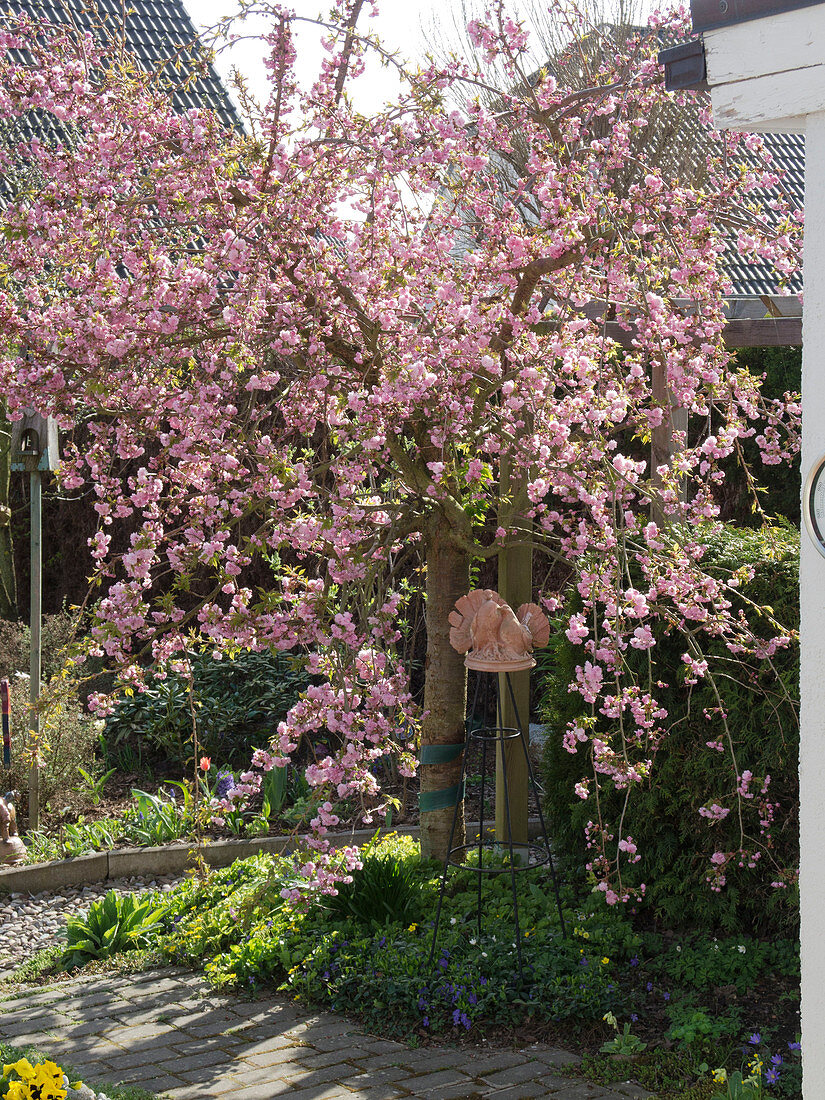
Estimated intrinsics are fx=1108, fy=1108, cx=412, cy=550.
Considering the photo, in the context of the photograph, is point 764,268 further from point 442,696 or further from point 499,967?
point 499,967

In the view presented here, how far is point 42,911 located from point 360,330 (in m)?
3.19

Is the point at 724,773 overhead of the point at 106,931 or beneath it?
overhead

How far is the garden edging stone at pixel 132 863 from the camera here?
5.61 m

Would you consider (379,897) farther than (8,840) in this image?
No

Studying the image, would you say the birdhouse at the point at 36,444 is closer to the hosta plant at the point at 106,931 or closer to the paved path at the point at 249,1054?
the hosta plant at the point at 106,931

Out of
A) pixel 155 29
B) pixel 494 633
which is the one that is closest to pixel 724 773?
pixel 494 633

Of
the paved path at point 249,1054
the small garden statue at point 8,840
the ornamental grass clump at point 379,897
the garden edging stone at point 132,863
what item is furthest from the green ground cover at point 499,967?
the small garden statue at point 8,840

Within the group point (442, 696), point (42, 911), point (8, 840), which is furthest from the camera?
point (8, 840)

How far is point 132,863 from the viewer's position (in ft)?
19.0

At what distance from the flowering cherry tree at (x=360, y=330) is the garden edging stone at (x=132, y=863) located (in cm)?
172

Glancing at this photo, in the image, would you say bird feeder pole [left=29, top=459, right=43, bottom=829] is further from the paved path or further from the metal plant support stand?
the metal plant support stand

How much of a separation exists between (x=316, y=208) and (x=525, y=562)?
1.90 meters

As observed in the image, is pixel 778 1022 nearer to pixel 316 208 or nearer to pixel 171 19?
pixel 316 208

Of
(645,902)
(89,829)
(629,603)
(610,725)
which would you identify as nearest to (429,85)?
(629,603)
